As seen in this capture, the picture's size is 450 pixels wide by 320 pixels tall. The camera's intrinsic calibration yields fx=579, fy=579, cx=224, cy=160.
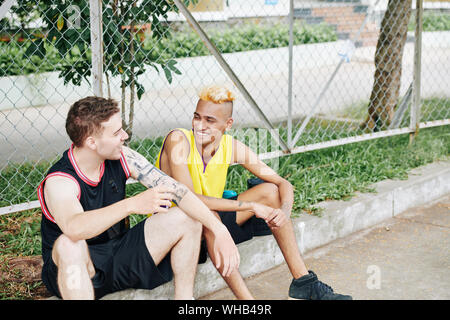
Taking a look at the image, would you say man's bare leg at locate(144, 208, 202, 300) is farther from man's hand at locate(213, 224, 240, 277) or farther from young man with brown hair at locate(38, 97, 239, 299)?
man's hand at locate(213, 224, 240, 277)

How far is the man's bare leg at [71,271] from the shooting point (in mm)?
2422

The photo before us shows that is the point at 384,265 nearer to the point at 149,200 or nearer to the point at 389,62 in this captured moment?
the point at 149,200

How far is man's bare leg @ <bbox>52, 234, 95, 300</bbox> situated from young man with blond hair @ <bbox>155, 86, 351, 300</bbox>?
0.78m

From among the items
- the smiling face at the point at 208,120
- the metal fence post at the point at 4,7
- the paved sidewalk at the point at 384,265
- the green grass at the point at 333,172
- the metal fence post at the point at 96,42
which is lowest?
the paved sidewalk at the point at 384,265

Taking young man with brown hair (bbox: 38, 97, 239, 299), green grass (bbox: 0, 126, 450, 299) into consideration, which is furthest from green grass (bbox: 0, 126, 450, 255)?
young man with brown hair (bbox: 38, 97, 239, 299)

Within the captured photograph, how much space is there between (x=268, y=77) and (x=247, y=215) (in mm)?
8430

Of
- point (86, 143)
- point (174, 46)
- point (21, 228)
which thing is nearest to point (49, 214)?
point (86, 143)

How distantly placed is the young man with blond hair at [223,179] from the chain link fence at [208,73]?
0.73 metres

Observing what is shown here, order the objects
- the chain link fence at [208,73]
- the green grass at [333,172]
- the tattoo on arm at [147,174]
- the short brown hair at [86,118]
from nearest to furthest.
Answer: the short brown hair at [86,118]
the tattoo on arm at [147,174]
the green grass at [333,172]
the chain link fence at [208,73]

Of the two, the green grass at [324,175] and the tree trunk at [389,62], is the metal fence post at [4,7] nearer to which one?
the green grass at [324,175]

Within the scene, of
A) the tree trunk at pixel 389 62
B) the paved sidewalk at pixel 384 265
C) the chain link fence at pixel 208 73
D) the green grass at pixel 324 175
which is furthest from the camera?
the tree trunk at pixel 389 62

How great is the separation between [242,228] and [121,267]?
0.90m

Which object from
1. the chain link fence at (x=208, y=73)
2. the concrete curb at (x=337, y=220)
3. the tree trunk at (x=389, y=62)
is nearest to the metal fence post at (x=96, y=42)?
the chain link fence at (x=208, y=73)
